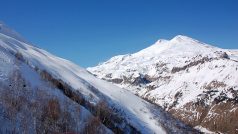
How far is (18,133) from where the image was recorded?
109m

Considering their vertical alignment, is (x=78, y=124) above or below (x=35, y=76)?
below

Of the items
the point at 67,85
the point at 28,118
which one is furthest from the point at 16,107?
the point at 67,85

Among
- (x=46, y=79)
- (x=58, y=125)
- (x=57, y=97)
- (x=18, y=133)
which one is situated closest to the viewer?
(x=18, y=133)

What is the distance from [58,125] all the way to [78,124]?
11.8 metres

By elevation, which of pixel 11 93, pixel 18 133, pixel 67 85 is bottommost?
pixel 18 133

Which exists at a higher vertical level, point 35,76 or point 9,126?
point 35,76

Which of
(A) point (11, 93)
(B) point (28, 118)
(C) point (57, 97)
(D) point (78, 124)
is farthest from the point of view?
(C) point (57, 97)

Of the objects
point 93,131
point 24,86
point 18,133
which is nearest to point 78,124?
point 93,131

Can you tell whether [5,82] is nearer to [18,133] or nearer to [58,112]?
[58,112]

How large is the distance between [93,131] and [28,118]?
120ft

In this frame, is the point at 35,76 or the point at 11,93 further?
the point at 35,76

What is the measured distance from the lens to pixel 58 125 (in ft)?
458

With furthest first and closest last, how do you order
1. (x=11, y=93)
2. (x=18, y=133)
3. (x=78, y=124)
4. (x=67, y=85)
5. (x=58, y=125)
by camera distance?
1. (x=67, y=85)
2. (x=78, y=124)
3. (x=58, y=125)
4. (x=11, y=93)
5. (x=18, y=133)

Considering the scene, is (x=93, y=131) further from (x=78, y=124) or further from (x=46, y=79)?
(x=46, y=79)
